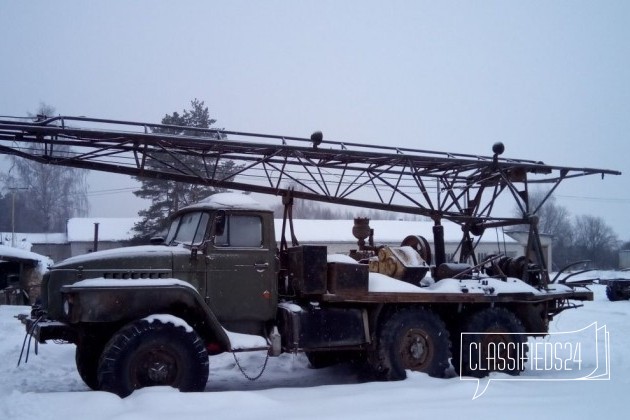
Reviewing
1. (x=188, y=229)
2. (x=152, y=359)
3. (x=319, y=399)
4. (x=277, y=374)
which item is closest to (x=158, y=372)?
(x=152, y=359)

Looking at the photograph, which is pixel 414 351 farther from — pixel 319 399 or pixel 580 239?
pixel 580 239

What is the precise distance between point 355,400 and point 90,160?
18.7 ft

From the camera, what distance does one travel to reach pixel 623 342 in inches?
508

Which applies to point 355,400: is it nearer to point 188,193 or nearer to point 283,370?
point 283,370

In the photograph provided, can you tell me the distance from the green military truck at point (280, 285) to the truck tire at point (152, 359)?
1cm

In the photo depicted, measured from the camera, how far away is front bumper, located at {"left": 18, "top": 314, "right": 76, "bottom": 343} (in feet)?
24.0

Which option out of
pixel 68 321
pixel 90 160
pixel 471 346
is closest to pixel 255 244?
pixel 68 321

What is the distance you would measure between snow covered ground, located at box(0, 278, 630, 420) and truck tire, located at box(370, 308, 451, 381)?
33 centimetres

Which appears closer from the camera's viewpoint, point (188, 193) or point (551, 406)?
point (551, 406)

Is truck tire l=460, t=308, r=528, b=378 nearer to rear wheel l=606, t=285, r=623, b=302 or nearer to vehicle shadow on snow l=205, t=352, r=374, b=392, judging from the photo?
vehicle shadow on snow l=205, t=352, r=374, b=392

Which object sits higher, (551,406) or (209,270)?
(209,270)

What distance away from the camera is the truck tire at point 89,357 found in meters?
7.82

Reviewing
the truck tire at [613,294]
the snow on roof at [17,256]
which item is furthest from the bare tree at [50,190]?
the truck tire at [613,294]

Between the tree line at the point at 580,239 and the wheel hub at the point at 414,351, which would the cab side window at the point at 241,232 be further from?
the tree line at the point at 580,239
